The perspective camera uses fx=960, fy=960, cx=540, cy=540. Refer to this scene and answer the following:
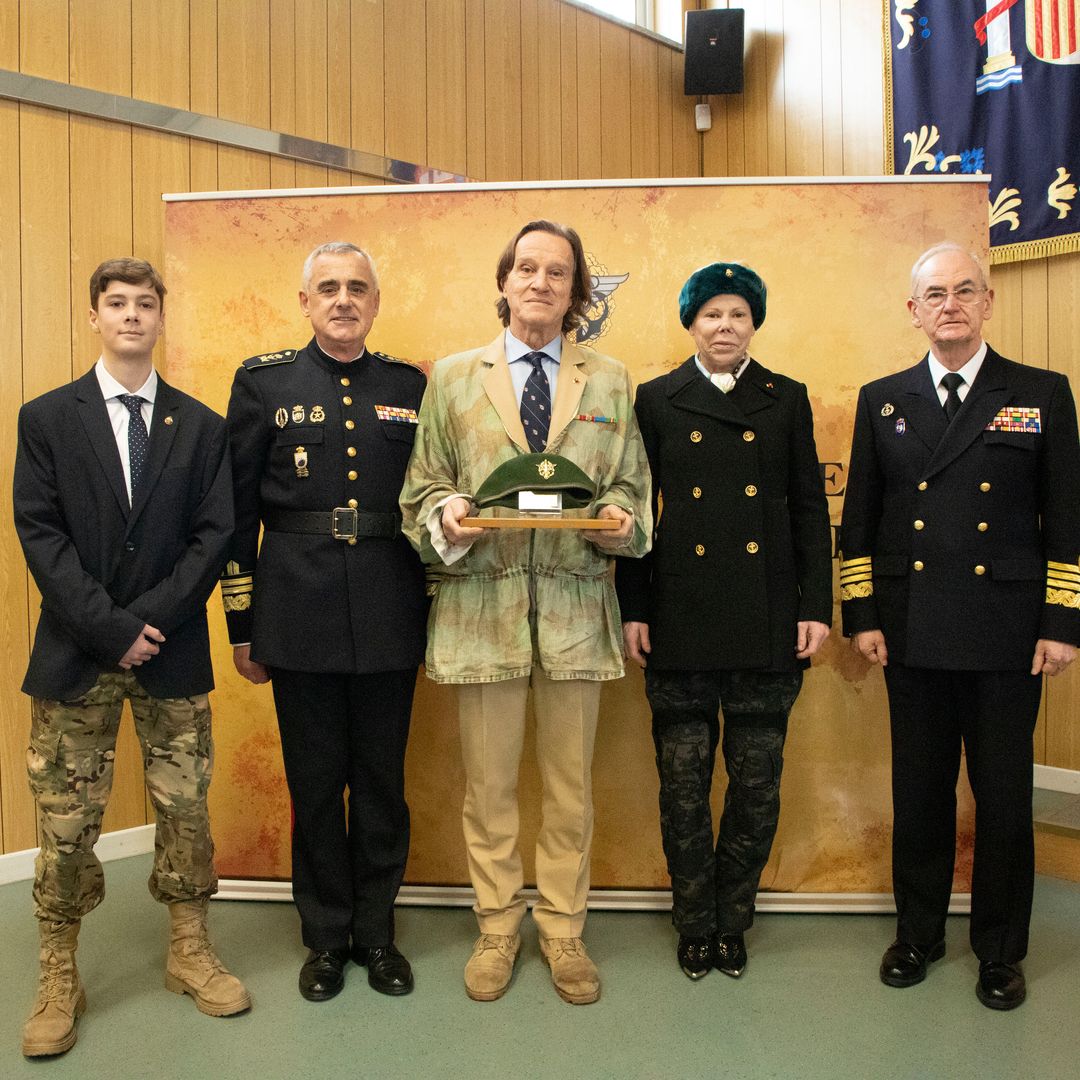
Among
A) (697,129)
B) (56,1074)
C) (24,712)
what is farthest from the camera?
(697,129)

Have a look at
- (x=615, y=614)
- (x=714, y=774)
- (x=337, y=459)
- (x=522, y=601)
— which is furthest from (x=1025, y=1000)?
(x=337, y=459)

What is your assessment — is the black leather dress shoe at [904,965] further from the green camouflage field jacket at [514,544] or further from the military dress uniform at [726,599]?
the green camouflage field jacket at [514,544]

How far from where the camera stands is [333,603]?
2342 millimetres

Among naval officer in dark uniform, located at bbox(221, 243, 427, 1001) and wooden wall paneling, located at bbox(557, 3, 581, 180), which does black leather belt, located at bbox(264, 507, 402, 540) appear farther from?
wooden wall paneling, located at bbox(557, 3, 581, 180)

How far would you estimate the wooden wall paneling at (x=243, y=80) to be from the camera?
12.4ft

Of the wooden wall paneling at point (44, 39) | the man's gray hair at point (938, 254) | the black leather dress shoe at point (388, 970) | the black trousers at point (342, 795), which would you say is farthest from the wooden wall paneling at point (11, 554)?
the man's gray hair at point (938, 254)

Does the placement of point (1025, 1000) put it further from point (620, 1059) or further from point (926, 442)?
point (926, 442)

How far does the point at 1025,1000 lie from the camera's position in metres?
2.39

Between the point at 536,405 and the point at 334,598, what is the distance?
69 cm

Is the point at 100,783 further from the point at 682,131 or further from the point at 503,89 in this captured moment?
the point at 682,131

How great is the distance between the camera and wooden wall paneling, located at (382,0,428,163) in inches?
169

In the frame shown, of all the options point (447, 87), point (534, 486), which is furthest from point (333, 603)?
point (447, 87)

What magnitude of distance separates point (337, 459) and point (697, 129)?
391 cm

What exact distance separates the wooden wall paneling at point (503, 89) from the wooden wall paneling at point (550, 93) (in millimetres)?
126
